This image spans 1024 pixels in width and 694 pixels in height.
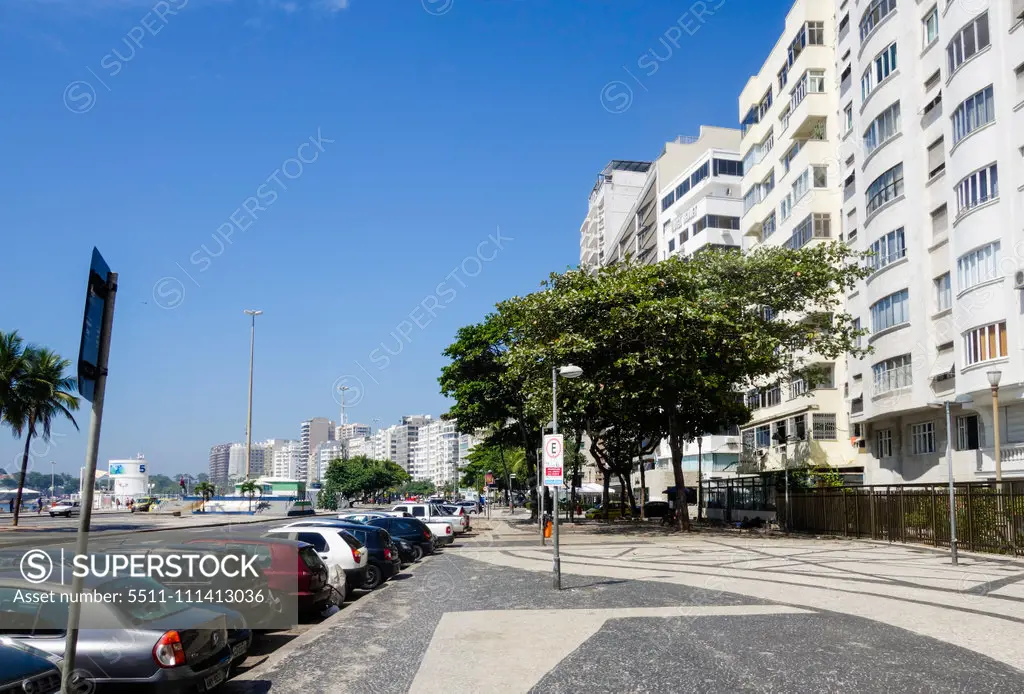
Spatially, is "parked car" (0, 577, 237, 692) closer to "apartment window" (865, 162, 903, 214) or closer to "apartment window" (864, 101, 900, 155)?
"apartment window" (865, 162, 903, 214)

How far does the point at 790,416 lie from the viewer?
163ft

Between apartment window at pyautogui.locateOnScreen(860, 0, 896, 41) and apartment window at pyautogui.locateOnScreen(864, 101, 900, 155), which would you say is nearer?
apartment window at pyautogui.locateOnScreen(864, 101, 900, 155)

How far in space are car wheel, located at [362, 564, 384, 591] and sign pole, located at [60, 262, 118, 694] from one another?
1356 cm

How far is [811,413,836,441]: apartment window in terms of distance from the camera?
1847 inches

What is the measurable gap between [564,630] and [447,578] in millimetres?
8675

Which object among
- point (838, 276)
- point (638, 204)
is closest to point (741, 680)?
point (838, 276)

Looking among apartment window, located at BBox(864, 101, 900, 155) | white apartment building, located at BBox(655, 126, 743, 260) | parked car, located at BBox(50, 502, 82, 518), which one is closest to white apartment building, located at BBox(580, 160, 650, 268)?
white apartment building, located at BBox(655, 126, 743, 260)

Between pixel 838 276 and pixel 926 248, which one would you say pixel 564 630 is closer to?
pixel 838 276

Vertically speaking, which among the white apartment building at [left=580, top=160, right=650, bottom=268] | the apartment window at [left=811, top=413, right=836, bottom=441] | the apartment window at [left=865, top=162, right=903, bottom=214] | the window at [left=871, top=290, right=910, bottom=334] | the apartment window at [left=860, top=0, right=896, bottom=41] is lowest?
the apartment window at [left=811, top=413, right=836, bottom=441]

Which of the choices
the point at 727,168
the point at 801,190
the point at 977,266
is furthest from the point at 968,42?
the point at 727,168

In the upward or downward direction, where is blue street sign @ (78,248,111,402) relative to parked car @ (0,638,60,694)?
upward

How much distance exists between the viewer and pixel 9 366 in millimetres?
42969

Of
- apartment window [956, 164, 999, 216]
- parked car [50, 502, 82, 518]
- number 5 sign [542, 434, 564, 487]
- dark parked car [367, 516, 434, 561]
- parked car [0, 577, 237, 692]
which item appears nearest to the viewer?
parked car [0, 577, 237, 692]

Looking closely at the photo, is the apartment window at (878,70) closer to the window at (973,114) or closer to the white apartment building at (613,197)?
the window at (973,114)
